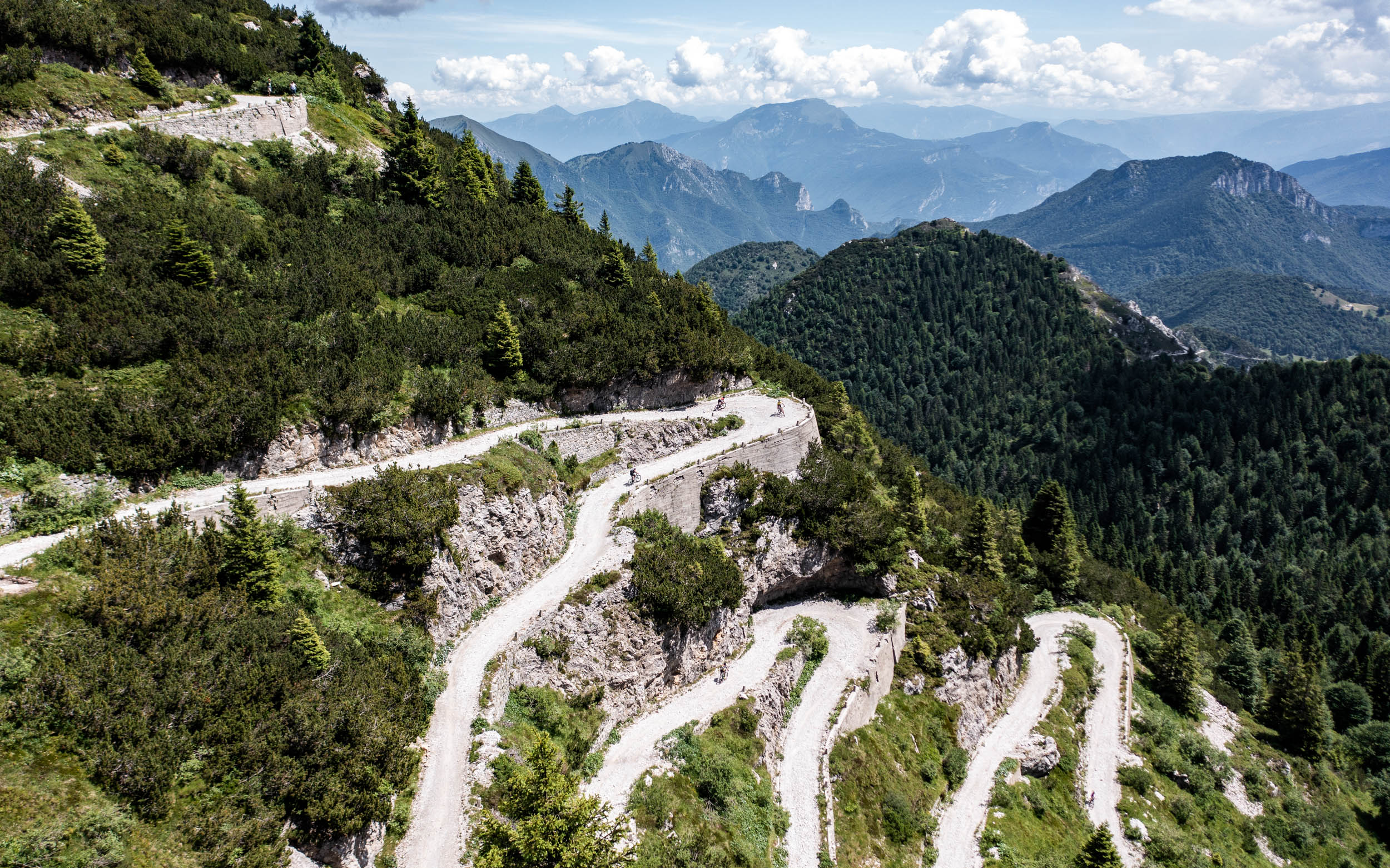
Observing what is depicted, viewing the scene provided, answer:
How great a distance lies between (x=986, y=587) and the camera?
40656 mm

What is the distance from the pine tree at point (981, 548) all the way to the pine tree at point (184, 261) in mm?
49467

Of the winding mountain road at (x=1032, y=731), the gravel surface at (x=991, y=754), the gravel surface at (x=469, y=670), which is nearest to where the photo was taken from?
the gravel surface at (x=469, y=670)

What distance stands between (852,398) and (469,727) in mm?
143816

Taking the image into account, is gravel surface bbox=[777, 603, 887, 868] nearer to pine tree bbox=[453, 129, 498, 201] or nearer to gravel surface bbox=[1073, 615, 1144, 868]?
gravel surface bbox=[1073, 615, 1144, 868]

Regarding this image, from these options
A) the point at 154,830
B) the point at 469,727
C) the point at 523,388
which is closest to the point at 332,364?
the point at 523,388

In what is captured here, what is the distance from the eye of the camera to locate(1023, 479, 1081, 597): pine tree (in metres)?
56.0

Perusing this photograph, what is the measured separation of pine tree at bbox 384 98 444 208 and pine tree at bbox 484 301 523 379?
625 inches

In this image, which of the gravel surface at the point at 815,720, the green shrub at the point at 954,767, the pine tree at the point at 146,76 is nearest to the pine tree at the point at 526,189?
the pine tree at the point at 146,76

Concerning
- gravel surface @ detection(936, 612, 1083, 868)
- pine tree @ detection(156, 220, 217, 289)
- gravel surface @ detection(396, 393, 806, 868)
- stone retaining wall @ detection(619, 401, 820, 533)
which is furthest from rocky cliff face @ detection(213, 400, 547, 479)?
gravel surface @ detection(936, 612, 1083, 868)

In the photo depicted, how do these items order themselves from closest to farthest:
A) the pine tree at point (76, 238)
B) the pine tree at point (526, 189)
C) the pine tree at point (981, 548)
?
the pine tree at point (76, 238) < the pine tree at point (981, 548) < the pine tree at point (526, 189)

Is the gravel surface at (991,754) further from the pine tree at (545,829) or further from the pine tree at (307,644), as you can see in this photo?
the pine tree at (307,644)

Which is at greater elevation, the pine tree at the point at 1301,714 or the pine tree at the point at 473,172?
the pine tree at the point at 473,172

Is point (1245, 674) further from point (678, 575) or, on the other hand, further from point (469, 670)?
point (469, 670)

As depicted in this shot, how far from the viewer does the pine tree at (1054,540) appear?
5603 centimetres
